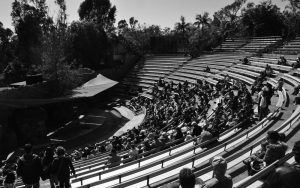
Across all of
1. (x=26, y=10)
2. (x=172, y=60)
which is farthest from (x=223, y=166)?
(x=26, y=10)

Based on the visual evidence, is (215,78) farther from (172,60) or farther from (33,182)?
(33,182)

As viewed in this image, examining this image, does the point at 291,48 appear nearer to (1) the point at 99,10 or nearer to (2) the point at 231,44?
(2) the point at 231,44

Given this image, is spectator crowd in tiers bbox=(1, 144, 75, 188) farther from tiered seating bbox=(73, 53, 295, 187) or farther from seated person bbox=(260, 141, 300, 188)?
seated person bbox=(260, 141, 300, 188)

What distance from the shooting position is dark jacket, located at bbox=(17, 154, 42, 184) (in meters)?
7.05

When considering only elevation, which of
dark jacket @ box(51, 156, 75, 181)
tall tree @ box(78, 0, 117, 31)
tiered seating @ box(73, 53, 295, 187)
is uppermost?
tall tree @ box(78, 0, 117, 31)

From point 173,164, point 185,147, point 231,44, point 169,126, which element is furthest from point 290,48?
point 173,164

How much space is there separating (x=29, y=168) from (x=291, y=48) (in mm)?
31902

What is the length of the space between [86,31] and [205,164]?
37967 millimetres

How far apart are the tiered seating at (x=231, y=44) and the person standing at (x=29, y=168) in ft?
120

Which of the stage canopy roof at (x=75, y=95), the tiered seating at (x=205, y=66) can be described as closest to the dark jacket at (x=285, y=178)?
the stage canopy roof at (x=75, y=95)

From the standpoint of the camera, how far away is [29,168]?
7090mm

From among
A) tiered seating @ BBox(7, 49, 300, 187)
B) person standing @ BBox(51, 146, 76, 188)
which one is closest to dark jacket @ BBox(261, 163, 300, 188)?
tiered seating @ BBox(7, 49, 300, 187)

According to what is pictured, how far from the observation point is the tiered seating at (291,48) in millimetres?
30147

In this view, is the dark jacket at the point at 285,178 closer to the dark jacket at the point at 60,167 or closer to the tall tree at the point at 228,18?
the dark jacket at the point at 60,167
